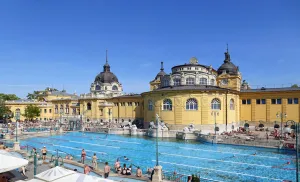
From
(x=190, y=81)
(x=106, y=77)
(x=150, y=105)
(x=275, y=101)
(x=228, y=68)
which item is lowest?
(x=150, y=105)

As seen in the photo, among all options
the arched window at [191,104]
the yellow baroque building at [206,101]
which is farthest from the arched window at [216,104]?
the arched window at [191,104]

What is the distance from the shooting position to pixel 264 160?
23.9 metres

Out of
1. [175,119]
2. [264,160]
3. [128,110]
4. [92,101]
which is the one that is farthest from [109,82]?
[264,160]

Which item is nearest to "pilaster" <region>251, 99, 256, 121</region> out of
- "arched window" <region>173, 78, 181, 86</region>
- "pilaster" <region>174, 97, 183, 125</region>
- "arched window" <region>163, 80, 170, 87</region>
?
"arched window" <region>173, 78, 181, 86</region>

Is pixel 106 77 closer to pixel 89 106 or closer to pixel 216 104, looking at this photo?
pixel 89 106

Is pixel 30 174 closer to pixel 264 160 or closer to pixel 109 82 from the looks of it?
pixel 264 160

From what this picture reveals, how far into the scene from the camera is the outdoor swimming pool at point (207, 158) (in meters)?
19.6

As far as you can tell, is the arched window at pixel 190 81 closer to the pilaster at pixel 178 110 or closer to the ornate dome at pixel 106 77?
the pilaster at pixel 178 110

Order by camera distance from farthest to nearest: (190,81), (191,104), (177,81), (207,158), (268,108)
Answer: (177,81)
(190,81)
(268,108)
(191,104)
(207,158)

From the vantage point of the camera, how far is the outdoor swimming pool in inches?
770

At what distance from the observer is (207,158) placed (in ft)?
82.1

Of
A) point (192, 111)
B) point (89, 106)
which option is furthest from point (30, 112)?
point (192, 111)

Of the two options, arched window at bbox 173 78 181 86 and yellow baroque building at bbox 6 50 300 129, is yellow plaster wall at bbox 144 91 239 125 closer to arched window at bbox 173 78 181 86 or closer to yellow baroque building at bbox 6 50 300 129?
yellow baroque building at bbox 6 50 300 129

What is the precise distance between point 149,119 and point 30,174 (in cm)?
3113
